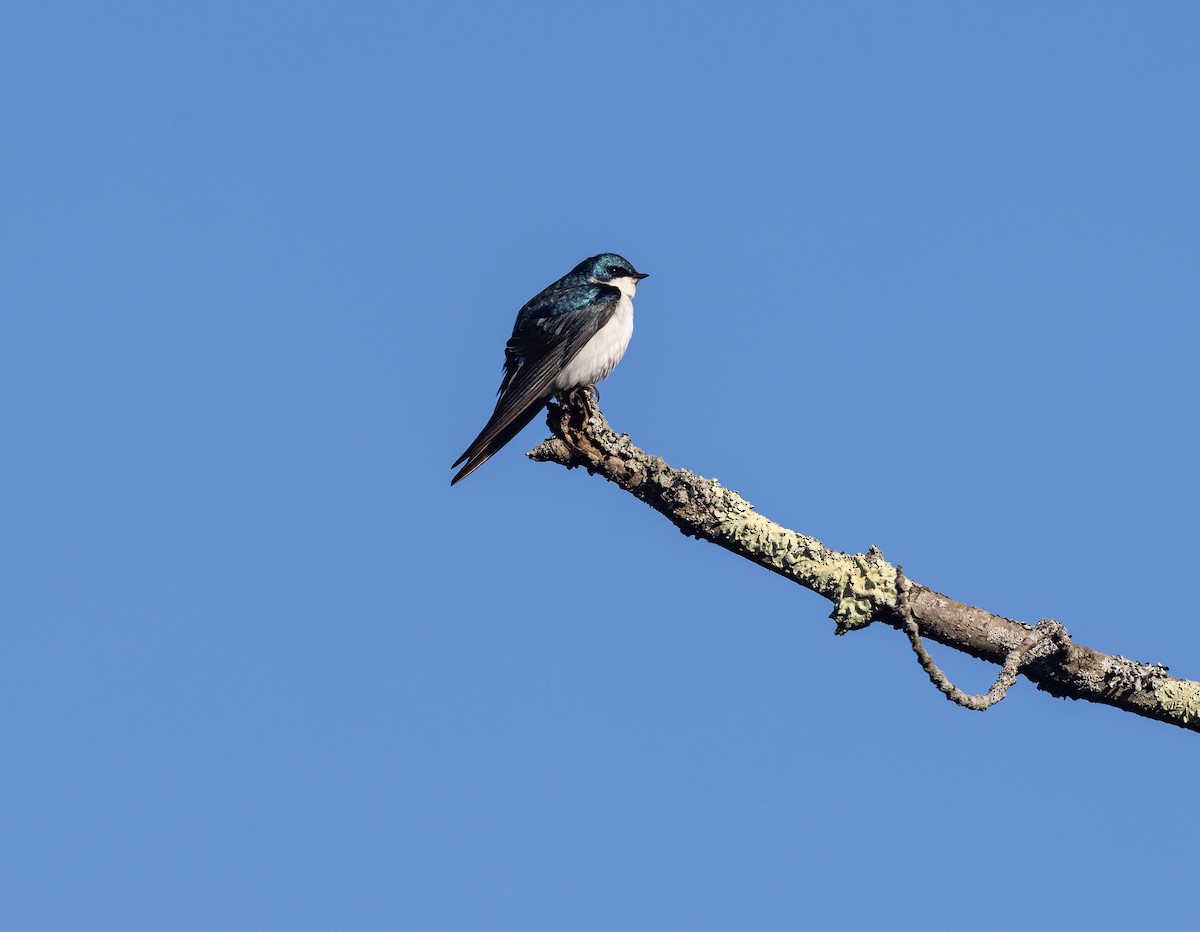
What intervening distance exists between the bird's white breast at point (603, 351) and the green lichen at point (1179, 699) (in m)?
4.45

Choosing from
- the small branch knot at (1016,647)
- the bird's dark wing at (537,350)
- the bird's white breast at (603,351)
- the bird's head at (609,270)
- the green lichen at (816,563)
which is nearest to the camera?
the small branch knot at (1016,647)

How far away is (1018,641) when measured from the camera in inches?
197

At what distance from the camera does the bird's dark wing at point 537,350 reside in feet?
27.7

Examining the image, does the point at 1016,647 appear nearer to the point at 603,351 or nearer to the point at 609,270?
the point at 603,351

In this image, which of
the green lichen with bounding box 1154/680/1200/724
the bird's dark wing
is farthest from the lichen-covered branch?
the bird's dark wing

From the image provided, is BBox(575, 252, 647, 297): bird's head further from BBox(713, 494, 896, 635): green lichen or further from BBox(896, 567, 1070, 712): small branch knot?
BBox(896, 567, 1070, 712): small branch knot

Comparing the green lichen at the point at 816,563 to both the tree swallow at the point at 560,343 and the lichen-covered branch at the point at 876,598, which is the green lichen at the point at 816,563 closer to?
the lichen-covered branch at the point at 876,598

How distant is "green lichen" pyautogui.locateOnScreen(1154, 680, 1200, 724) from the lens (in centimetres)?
495

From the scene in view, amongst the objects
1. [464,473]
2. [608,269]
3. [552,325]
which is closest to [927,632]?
[464,473]

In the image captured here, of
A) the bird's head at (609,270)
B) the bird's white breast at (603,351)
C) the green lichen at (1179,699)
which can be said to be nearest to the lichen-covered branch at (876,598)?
the green lichen at (1179,699)

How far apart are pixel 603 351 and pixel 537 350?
444mm

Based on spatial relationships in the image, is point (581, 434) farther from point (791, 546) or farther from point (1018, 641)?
point (1018, 641)

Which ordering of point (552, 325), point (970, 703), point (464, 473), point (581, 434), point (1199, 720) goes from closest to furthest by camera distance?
1. point (970, 703)
2. point (1199, 720)
3. point (581, 434)
4. point (464, 473)
5. point (552, 325)

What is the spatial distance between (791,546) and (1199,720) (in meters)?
1.62
